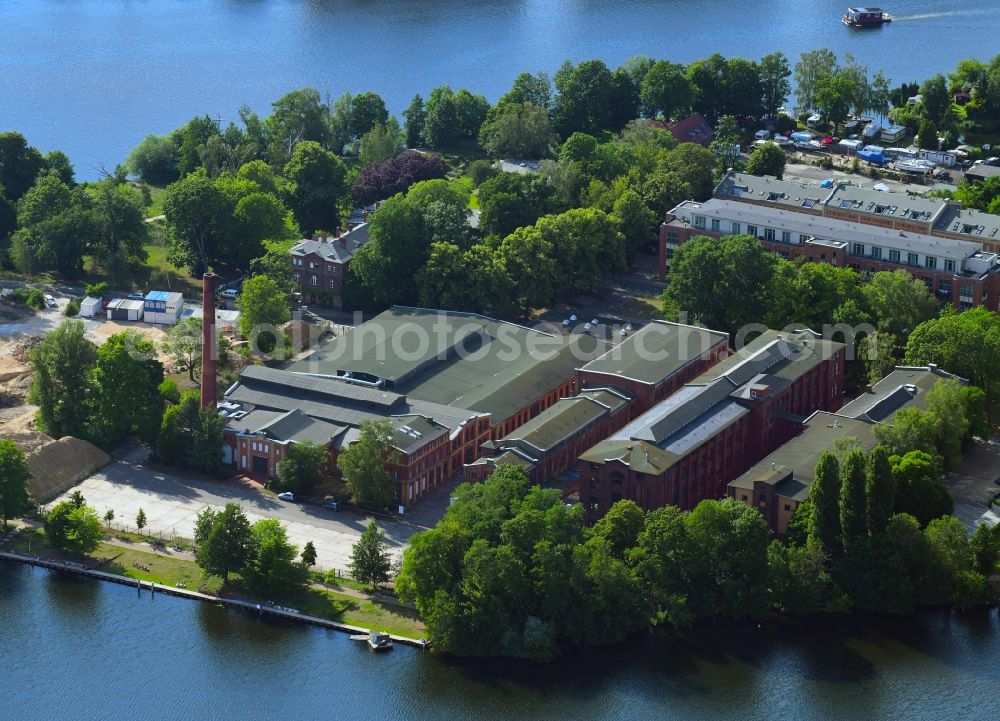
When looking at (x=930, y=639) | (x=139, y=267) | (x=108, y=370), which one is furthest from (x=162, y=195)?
(x=930, y=639)

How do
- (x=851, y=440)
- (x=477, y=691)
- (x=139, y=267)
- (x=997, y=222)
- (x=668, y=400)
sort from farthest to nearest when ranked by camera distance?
(x=139, y=267)
(x=997, y=222)
(x=668, y=400)
(x=851, y=440)
(x=477, y=691)

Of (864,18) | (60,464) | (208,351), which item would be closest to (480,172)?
(208,351)

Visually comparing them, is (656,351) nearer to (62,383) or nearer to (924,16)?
(62,383)

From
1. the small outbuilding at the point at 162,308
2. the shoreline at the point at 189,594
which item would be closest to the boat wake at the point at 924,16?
the small outbuilding at the point at 162,308

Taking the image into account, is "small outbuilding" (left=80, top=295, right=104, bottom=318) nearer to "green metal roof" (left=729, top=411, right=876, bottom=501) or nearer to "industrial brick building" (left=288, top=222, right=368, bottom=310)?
"industrial brick building" (left=288, top=222, right=368, bottom=310)

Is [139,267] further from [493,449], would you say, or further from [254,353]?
[493,449]

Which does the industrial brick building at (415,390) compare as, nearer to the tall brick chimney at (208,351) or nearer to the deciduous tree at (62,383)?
the tall brick chimney at (208,351)

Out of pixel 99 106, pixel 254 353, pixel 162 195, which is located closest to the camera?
pixel 254 353
